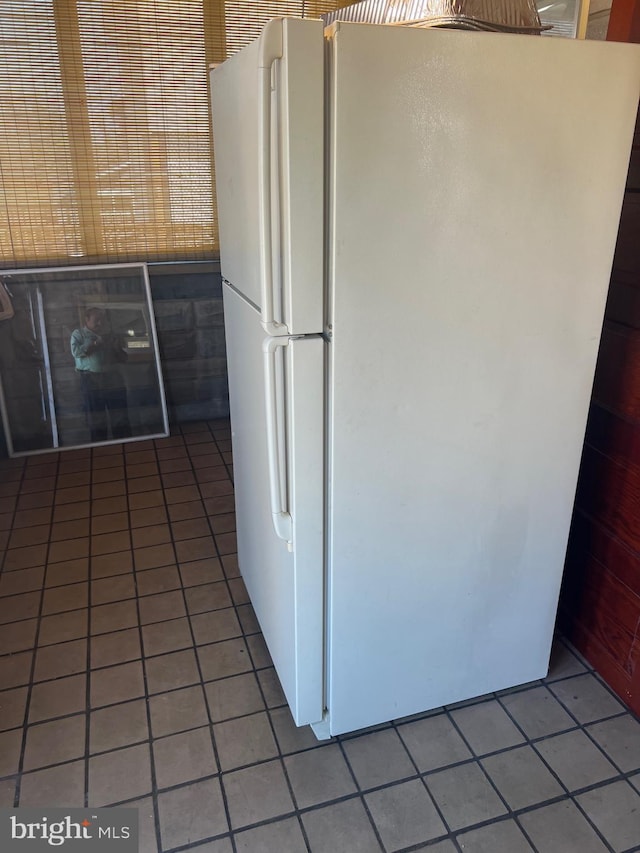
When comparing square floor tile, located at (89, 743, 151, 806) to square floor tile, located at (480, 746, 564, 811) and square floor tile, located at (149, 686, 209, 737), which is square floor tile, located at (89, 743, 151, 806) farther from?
square floor tile, located at (480, 746, 564, 811)

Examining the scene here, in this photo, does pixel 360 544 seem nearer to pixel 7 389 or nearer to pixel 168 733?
pixel 168 733

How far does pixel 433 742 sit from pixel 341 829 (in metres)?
0.37

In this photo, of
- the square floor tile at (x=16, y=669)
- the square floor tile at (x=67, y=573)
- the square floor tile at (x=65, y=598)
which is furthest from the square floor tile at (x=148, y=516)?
the square floor tile at (x=16, y=669)

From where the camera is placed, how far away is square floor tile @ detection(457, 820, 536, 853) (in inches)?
60.2

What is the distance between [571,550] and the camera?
217 cm

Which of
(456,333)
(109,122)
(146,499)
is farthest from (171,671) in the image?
(109,122)

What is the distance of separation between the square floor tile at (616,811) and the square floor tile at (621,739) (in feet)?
0.24

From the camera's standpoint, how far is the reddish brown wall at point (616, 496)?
1786 millimetres

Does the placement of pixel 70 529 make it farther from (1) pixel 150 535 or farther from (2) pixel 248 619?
(2) pixel 248 619

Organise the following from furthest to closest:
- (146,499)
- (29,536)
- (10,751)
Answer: (146,499) < (29,536) < (10,751)

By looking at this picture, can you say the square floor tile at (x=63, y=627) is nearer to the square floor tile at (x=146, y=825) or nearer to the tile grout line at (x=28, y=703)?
the tile grout line at (x=28, y=703)

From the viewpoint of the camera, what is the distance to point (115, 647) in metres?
2.19

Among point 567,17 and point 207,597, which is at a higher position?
point 567,17

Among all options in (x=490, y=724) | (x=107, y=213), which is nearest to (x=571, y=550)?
(x=490, y=724)
